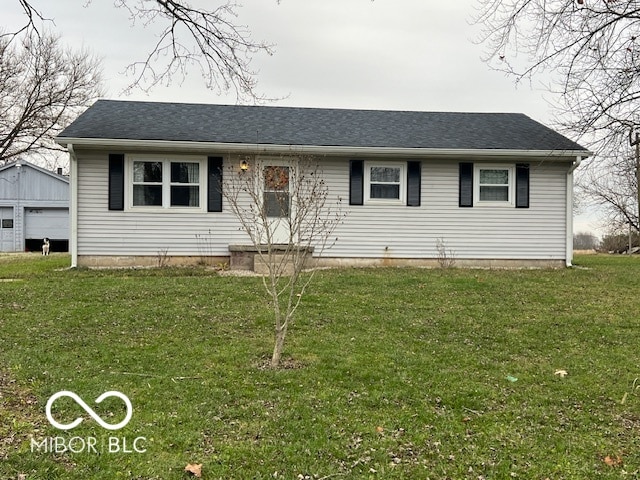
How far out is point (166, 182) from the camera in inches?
437

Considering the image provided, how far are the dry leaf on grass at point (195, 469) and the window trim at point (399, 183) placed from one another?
9.17 meters

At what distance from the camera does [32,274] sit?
9.98 m

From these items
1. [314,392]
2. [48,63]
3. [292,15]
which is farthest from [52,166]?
[314,392]

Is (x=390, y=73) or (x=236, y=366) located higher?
(x=390, y=73)

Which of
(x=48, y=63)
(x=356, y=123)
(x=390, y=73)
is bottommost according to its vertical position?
(x=356, y=123)

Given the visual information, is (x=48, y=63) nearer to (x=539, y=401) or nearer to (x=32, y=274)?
(x=32, y=274)

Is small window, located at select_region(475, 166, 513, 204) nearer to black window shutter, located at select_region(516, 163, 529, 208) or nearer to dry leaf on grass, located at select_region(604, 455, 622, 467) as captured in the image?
black window shutter, located at select_region(516, 163, 529, 208)

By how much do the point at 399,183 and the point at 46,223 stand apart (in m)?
21.8

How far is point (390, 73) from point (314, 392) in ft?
43.2

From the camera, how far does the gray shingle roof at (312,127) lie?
1116 cm

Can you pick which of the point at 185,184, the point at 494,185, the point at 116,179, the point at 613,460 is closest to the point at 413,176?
the point at 494,185

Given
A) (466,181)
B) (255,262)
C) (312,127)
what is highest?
(312,127)

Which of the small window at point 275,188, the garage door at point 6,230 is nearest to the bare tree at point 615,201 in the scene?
the small window at point 275,188

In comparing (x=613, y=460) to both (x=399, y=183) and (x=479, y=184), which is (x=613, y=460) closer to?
A: (x=399, y=183)
